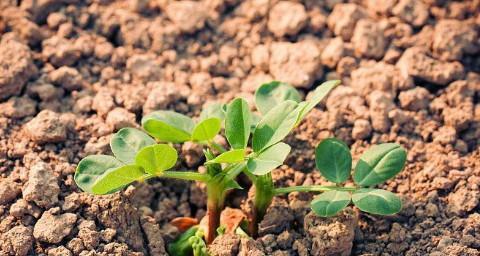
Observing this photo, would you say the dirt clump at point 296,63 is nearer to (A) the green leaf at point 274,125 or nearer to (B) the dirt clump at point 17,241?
(A) the green leaf at point 274,125

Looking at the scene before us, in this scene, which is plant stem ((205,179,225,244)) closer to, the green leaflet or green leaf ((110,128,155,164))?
the green leaflet

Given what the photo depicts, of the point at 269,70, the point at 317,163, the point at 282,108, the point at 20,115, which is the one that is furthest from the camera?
the point at 269,70

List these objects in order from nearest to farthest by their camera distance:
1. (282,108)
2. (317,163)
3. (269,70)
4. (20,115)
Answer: (282,108) → (317,163) → (20,115) → (269,70)

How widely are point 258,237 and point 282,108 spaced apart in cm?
45

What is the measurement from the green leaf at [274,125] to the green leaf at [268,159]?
0.09 feet

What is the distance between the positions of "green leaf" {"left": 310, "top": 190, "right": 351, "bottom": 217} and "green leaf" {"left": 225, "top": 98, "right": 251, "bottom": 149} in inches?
11.0

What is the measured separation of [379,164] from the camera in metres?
2.01

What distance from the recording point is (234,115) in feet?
6.23

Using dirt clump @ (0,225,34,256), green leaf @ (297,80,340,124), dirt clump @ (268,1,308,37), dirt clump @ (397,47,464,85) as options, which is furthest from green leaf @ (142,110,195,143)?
dirt clump @ (397,47,464,85)

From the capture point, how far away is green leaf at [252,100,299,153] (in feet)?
6.07

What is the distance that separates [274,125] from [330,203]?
281 mm

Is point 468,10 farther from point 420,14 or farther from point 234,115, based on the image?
point 234,115

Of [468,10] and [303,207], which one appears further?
[468,10]

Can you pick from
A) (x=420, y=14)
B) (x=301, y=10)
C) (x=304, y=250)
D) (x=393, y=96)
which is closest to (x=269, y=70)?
(x=301, y=10)
